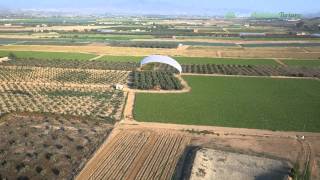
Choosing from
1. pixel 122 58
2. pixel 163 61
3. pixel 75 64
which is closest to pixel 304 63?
pixel 163 61

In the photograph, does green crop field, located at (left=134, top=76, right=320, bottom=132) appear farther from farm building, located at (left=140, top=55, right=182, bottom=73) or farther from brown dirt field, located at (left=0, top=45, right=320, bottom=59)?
brown dirt field, located at (left=0, top=45, right=320, bottom=59)

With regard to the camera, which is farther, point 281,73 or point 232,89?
point 281,73

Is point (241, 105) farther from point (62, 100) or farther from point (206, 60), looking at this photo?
point (206, 60)

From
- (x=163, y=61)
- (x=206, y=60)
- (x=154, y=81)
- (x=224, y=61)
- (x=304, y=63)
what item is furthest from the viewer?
(x=206, y=60)

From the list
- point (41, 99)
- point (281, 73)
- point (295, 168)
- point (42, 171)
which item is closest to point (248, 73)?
point (281, 73)

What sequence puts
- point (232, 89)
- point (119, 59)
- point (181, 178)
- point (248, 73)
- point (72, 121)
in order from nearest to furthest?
point (181, 178)
point (72, 121)
point (232, 89)
point (248, 73)
point (119, 59)

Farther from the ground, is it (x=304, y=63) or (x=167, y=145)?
(x=304, y=63)

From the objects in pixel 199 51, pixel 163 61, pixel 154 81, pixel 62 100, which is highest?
Answer: pixel 163 61

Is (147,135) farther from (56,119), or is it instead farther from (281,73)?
(281,73)
